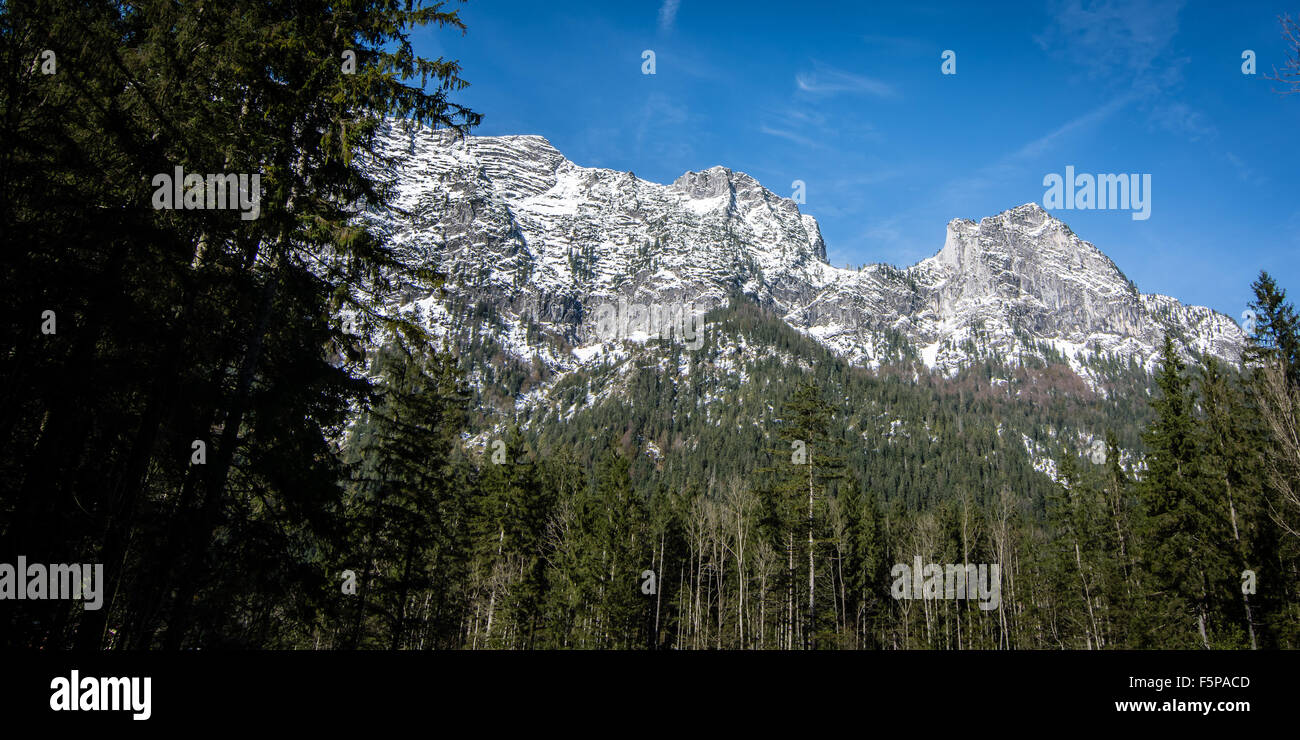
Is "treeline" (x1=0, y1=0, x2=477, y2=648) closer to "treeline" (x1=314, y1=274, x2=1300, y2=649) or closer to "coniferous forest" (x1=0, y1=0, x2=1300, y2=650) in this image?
"coniferous forest" (x1=0, y1=0, x2=1300, y2=650)

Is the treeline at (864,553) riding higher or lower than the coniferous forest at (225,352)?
lower

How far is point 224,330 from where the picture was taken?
9.34 metres

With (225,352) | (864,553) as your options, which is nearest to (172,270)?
(225,352)

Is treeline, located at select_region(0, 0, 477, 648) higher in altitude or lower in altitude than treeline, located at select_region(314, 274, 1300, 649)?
higher

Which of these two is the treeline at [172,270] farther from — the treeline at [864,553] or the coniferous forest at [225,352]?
the treeline at [864,553]

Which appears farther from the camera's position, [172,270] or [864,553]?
[864,553]

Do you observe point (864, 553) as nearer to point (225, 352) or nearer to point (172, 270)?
point (225, 352)

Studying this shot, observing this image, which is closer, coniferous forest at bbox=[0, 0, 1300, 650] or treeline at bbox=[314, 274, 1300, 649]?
coniferous forest at bbox=[0, 0, 1300, 650]

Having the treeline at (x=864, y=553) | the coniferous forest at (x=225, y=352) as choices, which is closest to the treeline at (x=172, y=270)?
the coniferous forest at (x=225, y=352)

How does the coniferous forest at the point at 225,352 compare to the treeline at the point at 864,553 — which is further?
the treeline at the point at 864,553

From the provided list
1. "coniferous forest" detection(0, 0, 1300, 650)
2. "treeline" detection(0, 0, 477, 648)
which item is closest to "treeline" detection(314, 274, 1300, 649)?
"coniferous forest" detection(0, 0, 1300, 650)

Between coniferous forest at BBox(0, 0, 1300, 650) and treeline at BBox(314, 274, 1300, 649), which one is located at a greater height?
coniferous forest at BBox(0, 0, 1300, 650)

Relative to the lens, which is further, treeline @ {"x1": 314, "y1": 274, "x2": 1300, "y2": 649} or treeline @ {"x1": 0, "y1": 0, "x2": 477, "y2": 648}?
treeline @ {"x1": 314, "y1": 274, "x2": 1300, "y2": 649}

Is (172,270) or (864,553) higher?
(172,270)
